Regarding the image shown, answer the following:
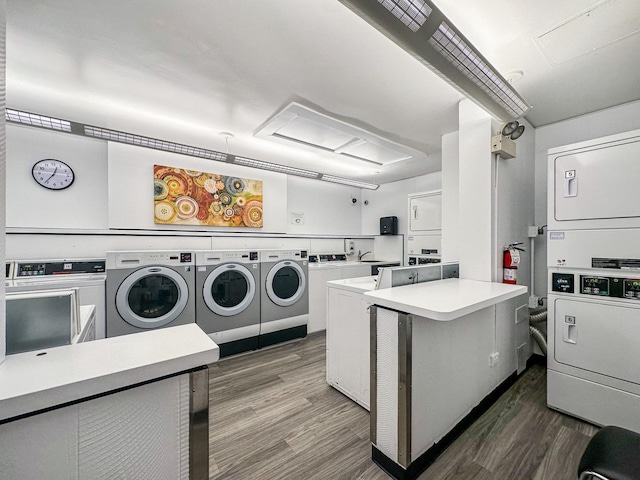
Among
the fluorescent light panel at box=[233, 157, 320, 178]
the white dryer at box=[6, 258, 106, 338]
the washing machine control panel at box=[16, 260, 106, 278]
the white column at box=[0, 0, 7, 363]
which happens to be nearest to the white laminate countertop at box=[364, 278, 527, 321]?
the white column at box=[0, 0, 7, 363]

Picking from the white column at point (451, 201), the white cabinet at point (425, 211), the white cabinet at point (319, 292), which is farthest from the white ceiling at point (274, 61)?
the white cabinet at point (319, 292)

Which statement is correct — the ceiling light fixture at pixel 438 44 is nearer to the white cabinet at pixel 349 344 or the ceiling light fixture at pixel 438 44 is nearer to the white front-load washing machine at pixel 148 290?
the white cabinet at pixel 349 344

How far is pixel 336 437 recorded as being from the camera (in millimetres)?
1688

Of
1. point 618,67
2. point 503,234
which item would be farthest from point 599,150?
point 503,234

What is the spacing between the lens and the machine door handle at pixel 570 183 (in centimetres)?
186

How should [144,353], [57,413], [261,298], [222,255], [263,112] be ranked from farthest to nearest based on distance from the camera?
1. [261,298]
2. [222,255]
3. [263,112]
4. [144,353]
5. [57,413]

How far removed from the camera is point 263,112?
239 cm

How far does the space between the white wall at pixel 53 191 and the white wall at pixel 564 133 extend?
485 cm

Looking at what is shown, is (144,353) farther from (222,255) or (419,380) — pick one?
(222,255)

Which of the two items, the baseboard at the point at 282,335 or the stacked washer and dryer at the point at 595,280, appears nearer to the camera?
the stacked washer and dryer at the point at 595,280

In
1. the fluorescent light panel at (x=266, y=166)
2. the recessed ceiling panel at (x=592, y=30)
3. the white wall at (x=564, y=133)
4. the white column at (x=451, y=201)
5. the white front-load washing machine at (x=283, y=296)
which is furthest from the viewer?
the white front-load washing machine at (x=283, y=296)

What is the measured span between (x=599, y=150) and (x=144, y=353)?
283 centimetres

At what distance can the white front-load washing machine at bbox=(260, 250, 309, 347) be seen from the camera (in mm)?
3188

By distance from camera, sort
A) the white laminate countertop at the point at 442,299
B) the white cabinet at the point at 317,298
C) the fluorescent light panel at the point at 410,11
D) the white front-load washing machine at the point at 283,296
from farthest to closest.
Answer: the white cabinet at the point at 317,298 → the white front-load washing machine at the point at 283,296 → the white laminate countertop at the point at 442,299 → the fluorescent light panel at the point at 410,11
